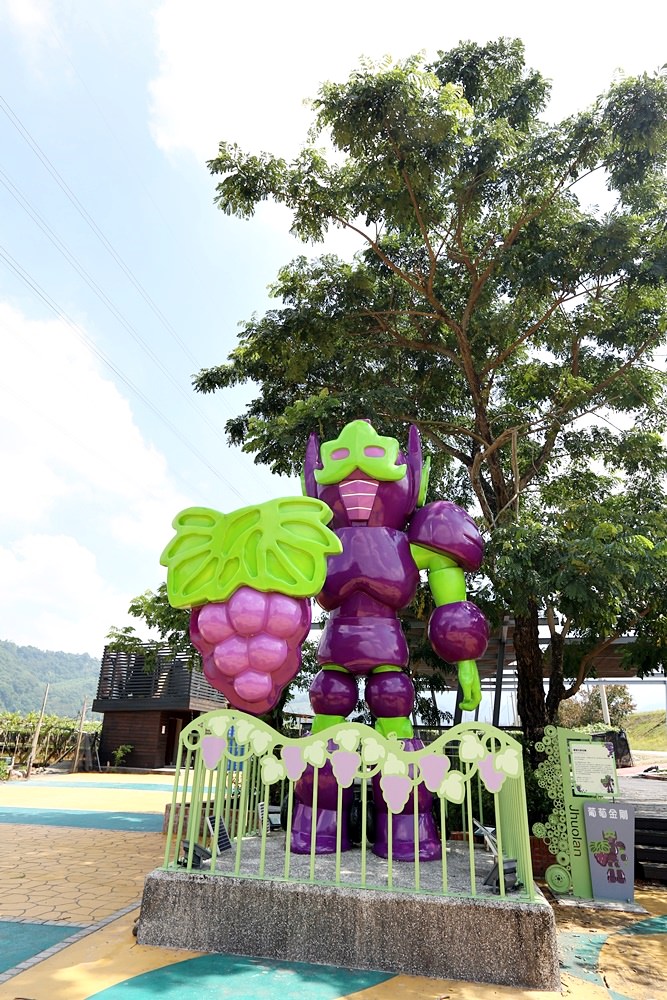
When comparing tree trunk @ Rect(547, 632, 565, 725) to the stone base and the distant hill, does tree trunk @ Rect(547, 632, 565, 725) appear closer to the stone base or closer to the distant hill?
the stone base

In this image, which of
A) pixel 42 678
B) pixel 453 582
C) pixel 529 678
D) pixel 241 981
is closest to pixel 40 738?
pixel 529 678

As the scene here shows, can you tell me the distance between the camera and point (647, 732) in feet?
158

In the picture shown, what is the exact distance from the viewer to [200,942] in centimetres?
392

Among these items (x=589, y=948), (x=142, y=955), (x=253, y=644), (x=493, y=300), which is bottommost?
(x=589, y=948)

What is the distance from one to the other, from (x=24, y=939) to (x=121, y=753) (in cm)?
1827

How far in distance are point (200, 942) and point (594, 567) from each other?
4837mm

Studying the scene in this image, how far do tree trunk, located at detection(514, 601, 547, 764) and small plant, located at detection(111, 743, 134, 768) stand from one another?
16087mm

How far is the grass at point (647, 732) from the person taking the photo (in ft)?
148

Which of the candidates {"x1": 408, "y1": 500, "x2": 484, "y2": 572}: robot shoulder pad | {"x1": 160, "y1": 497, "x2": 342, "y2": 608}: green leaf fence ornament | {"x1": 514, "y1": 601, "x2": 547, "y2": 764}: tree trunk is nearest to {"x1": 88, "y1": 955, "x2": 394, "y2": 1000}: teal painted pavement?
{"x1": 160, "y1": 497, "x2": 342, "y2": 608}: green leaf fence ornament

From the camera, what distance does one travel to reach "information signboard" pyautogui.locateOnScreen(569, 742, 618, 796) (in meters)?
6.35

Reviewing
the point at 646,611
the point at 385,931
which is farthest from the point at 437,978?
the point at 646,611

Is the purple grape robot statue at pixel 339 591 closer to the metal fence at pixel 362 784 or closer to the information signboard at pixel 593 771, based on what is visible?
the metal fence at pixel 362 784

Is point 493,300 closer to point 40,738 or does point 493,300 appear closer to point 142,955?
point 142,955

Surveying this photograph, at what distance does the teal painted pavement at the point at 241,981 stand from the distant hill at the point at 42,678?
97.1 meters
